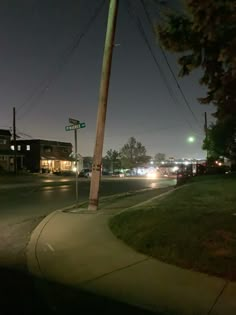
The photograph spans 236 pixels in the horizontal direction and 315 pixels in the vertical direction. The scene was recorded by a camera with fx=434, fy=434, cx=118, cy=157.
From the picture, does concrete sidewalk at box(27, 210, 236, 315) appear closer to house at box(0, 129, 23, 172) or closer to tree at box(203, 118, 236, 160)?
tree at box(203, 118, 236, 160)

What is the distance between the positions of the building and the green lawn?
70.5 m

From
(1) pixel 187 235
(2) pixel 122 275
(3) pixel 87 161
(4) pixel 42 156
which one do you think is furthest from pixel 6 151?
(2) pixel 122 275

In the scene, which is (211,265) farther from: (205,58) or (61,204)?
(61,204)

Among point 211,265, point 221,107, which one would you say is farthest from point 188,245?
point 221,107

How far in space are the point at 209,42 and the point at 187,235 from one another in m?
7.07

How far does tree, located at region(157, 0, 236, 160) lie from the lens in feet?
33.6

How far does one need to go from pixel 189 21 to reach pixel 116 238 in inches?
281

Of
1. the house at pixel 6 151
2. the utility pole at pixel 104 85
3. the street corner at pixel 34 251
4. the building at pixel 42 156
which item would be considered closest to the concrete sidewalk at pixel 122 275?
the street corner at pixel 34 251

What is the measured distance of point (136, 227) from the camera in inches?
385

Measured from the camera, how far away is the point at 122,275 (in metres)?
6.68

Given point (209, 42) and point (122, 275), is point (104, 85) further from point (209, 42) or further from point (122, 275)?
point (122, 275)

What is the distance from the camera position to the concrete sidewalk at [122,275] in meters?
5.47

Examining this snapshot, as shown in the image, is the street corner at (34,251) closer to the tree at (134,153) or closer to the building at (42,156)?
the building at (42,156)

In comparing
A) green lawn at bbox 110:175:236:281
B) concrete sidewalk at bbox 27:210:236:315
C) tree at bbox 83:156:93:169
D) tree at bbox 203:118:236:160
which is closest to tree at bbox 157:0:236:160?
green lawn at bbox 110:175:236:281
